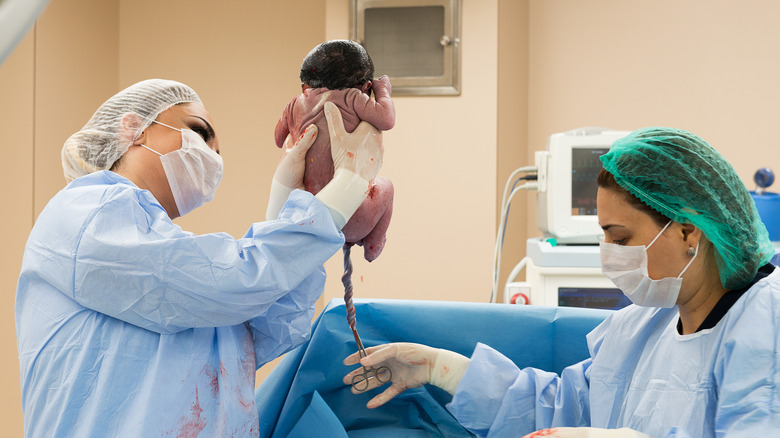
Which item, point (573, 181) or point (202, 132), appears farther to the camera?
point (573, 181)

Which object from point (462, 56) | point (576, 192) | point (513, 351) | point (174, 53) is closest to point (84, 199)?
point (513, 351)

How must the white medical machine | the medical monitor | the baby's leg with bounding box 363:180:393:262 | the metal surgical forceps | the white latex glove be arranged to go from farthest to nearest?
the medical monitor → the white medical machine → the metal surgical forceps → the baby's leg with bounding box 363:180:393:262 → the white latex glove

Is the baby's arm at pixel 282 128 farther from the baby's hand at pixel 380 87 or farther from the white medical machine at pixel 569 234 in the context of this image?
the white medical machine at pixel 569 234

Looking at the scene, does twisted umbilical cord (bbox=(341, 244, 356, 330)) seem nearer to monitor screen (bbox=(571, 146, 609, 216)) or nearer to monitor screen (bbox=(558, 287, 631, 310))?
monitor screen (bbox=(558, 287, 631, 310))

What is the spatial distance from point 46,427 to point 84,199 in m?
0.36

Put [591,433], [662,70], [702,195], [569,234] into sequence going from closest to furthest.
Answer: [591,433], [702,195], [569,234], [662,70]

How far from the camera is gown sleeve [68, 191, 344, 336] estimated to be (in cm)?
103

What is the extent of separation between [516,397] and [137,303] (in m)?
0.75

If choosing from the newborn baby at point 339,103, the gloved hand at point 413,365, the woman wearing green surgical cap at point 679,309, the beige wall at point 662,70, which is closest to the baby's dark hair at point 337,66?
the newborn baby at point 339,103

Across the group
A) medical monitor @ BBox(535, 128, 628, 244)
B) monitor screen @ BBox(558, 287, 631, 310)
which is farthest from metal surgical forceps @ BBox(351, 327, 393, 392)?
medical monitor @ BBox(535, 128, 628, 244)

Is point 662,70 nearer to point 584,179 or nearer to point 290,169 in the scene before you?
point 584,179

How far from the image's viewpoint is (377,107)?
112cm

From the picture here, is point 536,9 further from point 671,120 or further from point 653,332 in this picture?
point 653,332

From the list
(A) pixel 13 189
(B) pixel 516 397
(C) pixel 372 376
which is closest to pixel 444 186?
(C) pixel 372 376
